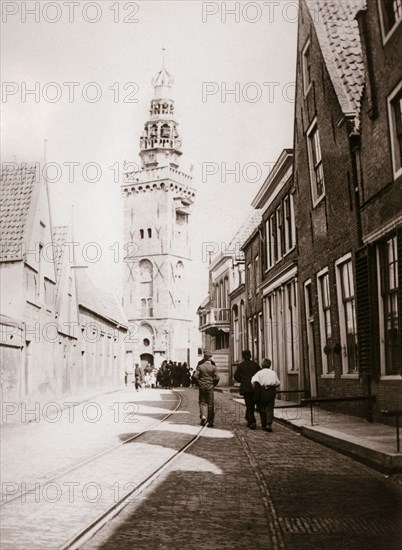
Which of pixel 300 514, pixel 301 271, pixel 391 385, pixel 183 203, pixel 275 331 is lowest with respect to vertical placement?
pixel 300 514

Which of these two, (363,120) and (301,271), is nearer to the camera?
(363,120)

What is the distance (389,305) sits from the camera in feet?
36.2

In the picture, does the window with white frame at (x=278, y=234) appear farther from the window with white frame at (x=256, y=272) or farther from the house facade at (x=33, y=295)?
the house facade at (x=33, y=295)

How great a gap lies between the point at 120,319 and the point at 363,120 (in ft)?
127

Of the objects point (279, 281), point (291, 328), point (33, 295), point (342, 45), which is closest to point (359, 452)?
point (342, 45)

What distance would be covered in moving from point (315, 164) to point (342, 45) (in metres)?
3.12

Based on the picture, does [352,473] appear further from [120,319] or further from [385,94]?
[120,319]

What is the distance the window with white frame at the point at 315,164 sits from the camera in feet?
52.2

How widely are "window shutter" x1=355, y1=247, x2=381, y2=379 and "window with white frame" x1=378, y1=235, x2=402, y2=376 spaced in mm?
297

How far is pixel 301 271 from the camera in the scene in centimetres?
1806

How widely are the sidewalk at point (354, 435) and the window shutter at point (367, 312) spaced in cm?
105

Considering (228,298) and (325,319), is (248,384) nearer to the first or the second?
(325,319)

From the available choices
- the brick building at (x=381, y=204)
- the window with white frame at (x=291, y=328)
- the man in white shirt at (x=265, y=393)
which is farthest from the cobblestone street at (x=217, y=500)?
the window with white frame at (x=291, y=328)

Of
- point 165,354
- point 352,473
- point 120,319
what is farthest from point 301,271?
point 165,354
